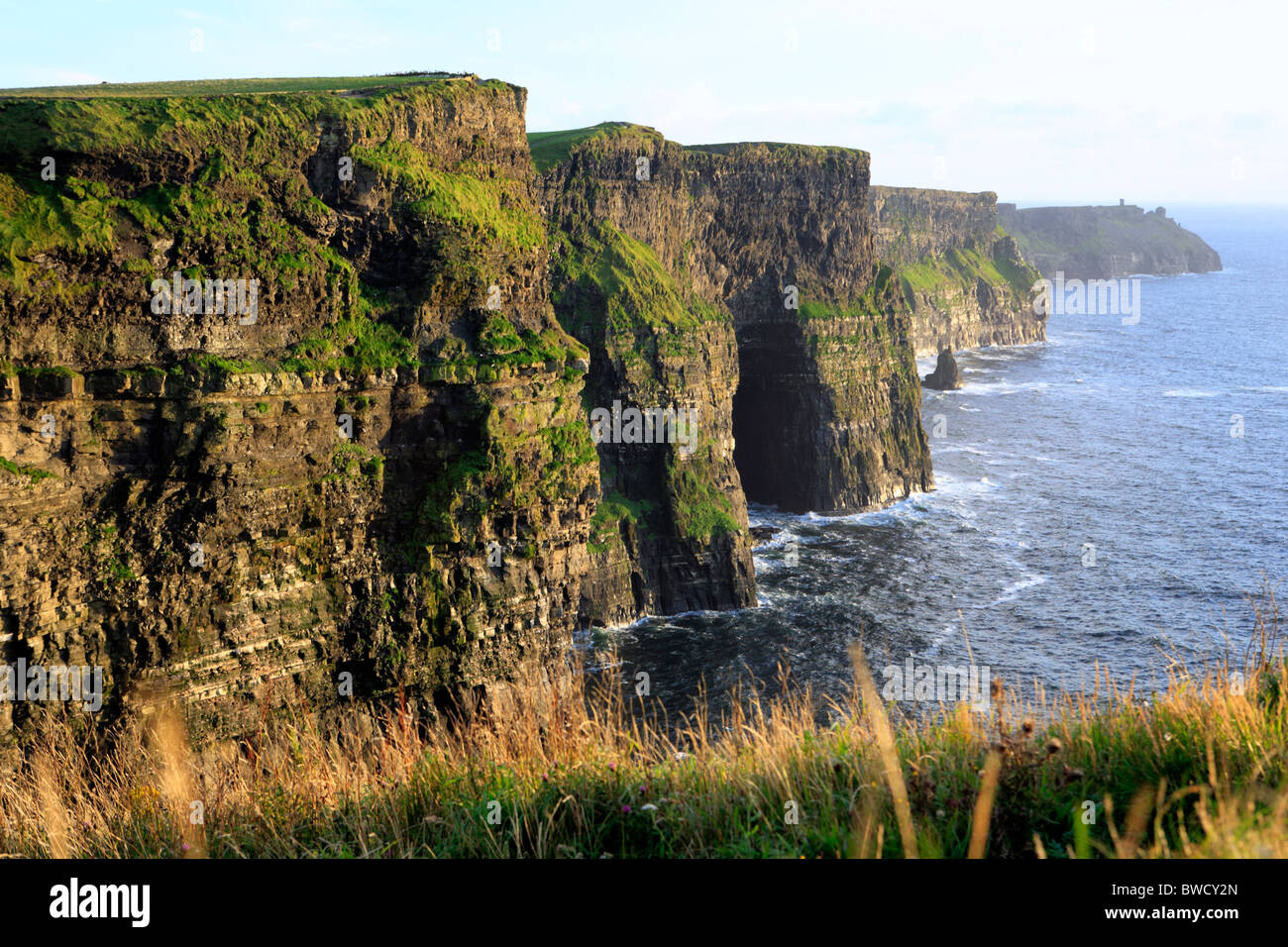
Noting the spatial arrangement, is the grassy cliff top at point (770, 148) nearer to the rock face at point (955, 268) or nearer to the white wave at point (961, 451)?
the white wave at point (961, 451)

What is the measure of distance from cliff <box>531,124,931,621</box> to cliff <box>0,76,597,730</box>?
16.6 metres

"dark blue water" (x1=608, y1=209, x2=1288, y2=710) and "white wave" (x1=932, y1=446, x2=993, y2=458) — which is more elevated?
"white wave" (x1=932, y1=446, x2=993, y2=458)

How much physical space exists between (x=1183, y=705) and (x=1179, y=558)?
68.2 m

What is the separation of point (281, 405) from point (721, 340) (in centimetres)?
4155

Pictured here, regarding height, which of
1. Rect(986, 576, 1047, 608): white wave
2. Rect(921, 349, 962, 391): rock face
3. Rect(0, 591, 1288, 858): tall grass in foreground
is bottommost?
Rect(986, 576, 1047, 608): white wave

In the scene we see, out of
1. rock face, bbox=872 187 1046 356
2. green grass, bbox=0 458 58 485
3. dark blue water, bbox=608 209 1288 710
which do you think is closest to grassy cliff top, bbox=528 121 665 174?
dark blue water, bbox=608 209 1288 710

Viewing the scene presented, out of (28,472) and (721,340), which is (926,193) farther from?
(28,472)

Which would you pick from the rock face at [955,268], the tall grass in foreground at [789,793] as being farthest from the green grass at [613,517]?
the rock face at [955,268]

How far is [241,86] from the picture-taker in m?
45.2

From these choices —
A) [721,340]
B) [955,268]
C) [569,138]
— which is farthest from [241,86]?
[955,268]

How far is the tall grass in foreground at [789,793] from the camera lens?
7.82 meters

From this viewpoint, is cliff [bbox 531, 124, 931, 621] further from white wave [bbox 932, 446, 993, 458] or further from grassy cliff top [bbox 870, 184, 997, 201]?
grassy cliff top [bbox 870, 184, 997, 201]

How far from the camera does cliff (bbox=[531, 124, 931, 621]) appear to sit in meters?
63.2
